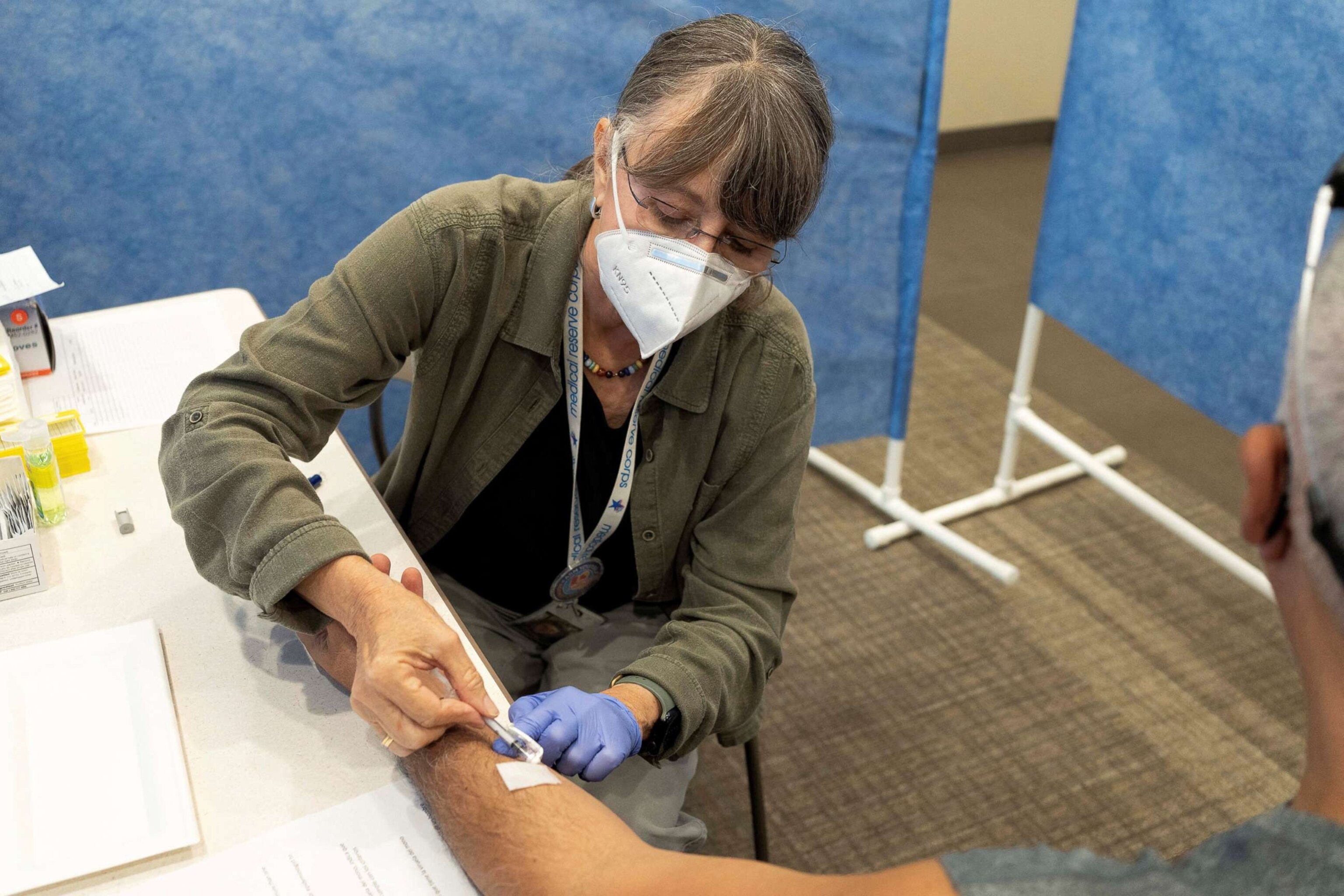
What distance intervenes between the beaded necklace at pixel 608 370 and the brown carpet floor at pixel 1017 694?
100 centimetres

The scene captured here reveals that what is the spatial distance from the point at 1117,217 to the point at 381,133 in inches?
60.2

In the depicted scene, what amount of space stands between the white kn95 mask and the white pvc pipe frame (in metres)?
1.47

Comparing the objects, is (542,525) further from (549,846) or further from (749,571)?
(549,846)

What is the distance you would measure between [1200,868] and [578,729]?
60 cm

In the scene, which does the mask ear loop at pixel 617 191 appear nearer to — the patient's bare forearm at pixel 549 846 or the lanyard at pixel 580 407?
the lanyard at pixel 580 407

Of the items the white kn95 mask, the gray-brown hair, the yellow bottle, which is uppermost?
the gray-brown hair

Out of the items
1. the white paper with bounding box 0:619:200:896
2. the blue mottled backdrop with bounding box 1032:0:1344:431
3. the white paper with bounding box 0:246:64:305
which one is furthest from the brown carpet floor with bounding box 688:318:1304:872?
the white paper with bounding box 0:246:64:305

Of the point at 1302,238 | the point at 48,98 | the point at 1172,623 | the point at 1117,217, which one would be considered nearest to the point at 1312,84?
the point at 1302,238

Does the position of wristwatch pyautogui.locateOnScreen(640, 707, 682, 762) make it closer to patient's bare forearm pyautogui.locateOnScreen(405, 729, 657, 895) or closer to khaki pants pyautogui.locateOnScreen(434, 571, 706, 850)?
khaki pants pyautogui.locateOnScreen(434, 571, 706, 850)

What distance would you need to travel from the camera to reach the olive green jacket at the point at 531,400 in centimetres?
124

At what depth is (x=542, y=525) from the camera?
147 centimetres

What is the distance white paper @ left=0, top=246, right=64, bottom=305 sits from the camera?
1512 millimetres

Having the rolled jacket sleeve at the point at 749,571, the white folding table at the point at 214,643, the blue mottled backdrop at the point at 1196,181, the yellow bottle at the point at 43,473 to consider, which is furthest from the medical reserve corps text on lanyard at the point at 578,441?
the blue mottled backdrop at the point at 1196,181

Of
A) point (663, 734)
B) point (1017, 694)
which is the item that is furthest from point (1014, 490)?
point (663, 734)
